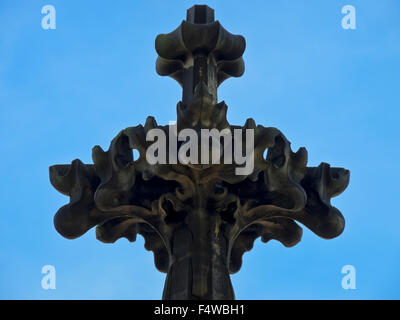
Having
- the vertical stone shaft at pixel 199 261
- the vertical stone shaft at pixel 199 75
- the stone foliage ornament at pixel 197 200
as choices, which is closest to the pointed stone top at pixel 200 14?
the vertical stone shaft at pixel 199 75

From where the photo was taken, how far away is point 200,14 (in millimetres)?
12930

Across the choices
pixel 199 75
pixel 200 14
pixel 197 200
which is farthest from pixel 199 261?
pixel 200 14

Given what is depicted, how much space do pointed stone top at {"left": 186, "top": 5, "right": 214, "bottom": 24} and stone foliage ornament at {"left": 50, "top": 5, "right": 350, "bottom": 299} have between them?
266 centimetres

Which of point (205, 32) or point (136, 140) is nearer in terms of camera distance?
point (136, 140)

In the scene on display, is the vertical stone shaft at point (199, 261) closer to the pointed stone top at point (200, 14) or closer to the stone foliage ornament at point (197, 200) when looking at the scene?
the stone foliage ornament at point (197, 200)

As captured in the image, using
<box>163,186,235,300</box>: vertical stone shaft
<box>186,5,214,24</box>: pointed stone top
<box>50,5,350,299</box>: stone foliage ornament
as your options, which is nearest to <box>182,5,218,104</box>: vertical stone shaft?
<box>186,5,214,24</box>: pointed stone top

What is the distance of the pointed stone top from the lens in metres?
12.8
